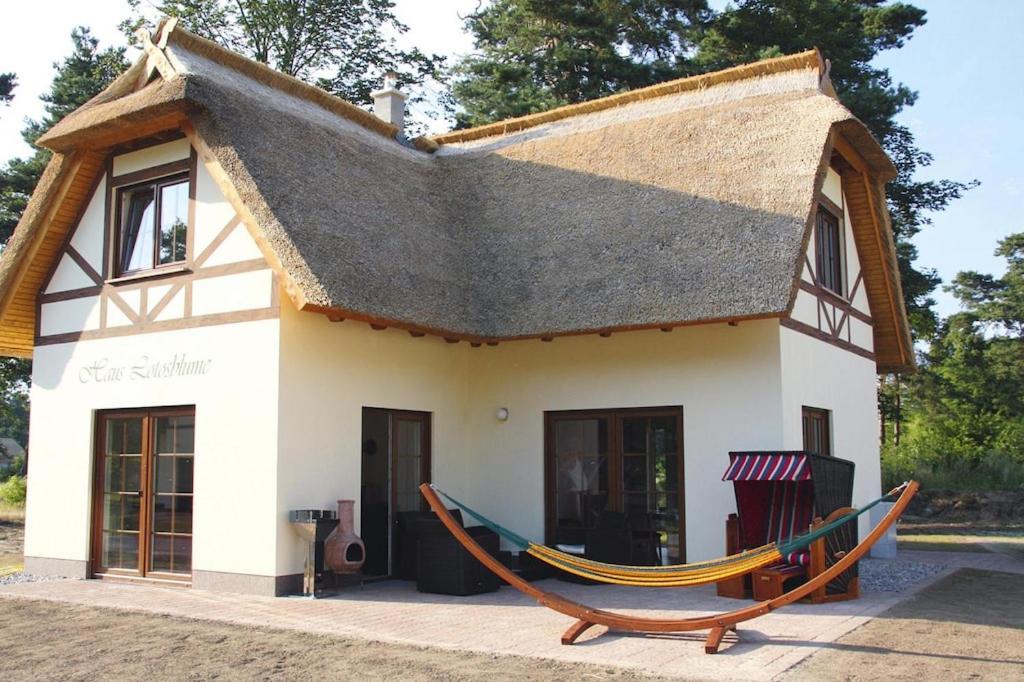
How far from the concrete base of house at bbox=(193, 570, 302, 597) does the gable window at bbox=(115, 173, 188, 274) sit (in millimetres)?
3259

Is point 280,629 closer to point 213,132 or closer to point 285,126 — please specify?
point 213,132

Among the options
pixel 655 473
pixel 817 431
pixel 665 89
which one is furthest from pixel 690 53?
pixel 655 473

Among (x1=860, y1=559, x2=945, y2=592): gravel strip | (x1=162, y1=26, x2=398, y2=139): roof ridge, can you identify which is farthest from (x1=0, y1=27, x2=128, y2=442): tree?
(x1=860, y1=559, x2=945, y2=592): gravel strip

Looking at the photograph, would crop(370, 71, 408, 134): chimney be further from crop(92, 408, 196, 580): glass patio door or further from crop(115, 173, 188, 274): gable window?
crop(92, 408, 196, 580): glass patio door

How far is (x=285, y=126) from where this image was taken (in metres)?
10.6

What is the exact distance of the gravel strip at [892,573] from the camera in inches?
377

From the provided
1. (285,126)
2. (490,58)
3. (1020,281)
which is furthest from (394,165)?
(1020,281)

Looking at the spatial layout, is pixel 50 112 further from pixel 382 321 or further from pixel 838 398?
pixel 838 398

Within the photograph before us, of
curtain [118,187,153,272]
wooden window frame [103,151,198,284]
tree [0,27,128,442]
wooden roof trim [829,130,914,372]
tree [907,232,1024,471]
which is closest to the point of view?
wooden window frame [103,151,198,284]

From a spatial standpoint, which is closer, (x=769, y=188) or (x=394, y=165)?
(x=769, y=188)

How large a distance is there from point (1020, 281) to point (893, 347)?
19.7 meters

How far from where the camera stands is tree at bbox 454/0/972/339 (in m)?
19.8

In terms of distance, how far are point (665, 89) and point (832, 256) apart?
3160mm

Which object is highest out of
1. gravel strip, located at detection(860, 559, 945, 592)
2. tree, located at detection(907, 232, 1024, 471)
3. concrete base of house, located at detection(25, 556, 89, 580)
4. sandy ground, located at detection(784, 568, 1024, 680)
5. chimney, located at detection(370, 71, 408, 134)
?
chimney, located at detection(370, 71, 408, 134)
